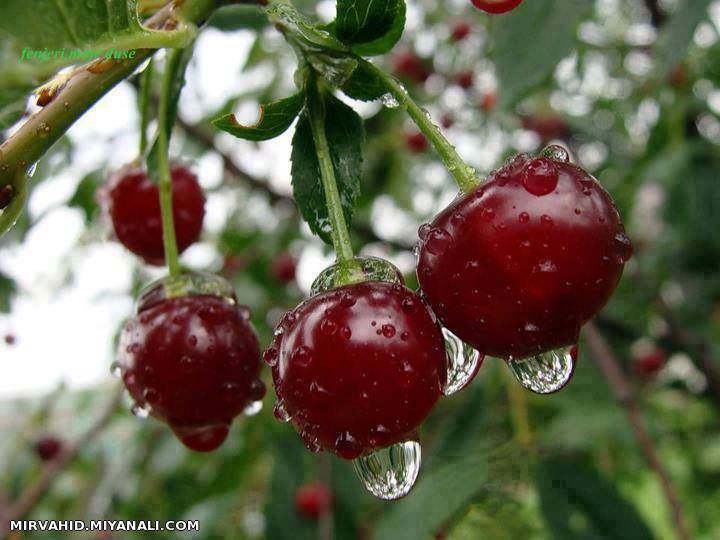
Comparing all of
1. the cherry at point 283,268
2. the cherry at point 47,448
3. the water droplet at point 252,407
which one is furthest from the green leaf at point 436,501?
the cherry at point 47,448

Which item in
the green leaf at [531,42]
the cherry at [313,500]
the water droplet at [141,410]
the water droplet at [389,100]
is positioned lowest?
the cherry at [313,500]

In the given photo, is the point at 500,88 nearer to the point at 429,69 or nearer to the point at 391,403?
the point at 391,403

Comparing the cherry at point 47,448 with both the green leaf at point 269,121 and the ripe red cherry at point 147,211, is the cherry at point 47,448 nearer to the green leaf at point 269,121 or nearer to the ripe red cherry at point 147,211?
the ripe red cherry at point 147,211

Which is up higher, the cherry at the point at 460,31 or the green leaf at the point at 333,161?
the green leaf at the point at 333,161

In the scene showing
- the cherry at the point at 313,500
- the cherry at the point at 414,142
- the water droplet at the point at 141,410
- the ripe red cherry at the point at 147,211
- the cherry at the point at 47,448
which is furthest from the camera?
the cherry at the point at 414,142

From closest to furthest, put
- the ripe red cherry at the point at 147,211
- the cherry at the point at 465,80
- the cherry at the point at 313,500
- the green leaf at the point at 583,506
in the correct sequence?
the ripe red cherry at the point at 147,211 < the green leaf at the point at 583,506 < the cherry at the point at 313,500 < the cherry at the point at 465,80

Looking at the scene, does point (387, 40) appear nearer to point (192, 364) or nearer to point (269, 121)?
point (269, 121)

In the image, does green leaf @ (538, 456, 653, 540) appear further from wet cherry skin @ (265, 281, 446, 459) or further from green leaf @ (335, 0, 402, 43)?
green leaf @ (335, 0, 402, 43)
